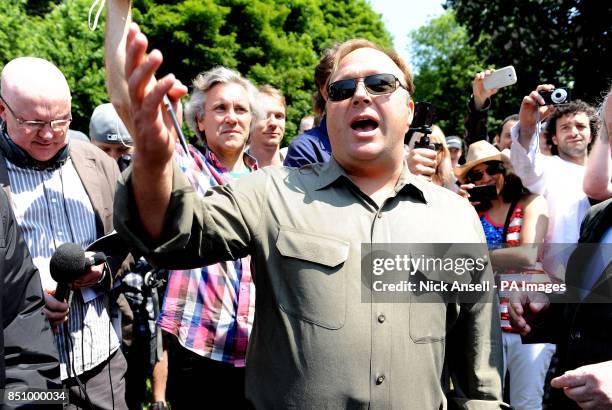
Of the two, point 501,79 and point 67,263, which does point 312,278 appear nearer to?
point 67,263

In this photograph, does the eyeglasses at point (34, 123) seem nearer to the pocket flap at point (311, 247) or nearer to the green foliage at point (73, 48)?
the pocket flap at point (311, 247)

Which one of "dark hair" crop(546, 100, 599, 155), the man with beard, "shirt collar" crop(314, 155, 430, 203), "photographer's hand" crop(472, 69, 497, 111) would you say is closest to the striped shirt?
"shirt collar" crop(314, 155, 430, 203)

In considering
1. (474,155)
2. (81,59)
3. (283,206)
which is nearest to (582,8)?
(81,59)


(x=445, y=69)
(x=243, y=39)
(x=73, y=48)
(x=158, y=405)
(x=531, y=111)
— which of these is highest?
(x=445, y=69)

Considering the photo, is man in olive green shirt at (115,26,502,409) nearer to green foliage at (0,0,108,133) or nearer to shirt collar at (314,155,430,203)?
shirt collar at (314,155,430,203)

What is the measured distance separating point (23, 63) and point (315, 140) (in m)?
1.45

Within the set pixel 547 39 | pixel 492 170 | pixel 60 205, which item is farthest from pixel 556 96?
pixel 547 39

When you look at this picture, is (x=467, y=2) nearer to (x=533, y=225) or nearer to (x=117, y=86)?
(x=533, y=225)

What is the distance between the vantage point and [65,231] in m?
3.31

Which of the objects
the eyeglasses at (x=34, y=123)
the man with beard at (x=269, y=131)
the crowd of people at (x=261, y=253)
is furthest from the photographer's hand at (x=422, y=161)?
the man with beard at (x=269, y=131)

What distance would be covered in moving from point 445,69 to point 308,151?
152ft

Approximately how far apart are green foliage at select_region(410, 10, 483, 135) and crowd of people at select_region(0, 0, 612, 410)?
27004mm

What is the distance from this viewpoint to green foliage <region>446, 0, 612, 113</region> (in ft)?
61.2

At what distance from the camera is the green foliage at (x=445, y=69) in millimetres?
38281
